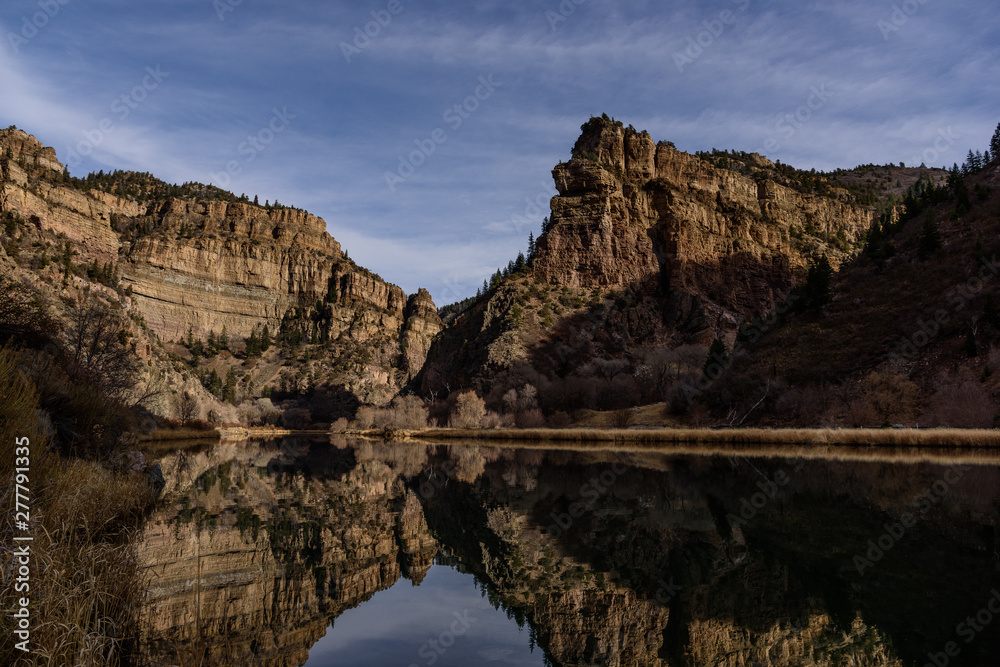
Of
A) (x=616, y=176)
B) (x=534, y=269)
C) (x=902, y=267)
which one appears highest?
(x=616, y=176)

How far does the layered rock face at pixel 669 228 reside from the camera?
115 m

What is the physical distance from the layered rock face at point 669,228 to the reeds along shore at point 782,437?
178 ft

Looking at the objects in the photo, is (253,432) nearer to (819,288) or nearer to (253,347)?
(253,347)

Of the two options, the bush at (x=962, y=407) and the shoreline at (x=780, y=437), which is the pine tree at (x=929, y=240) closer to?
the bush at (x=962, y=407)

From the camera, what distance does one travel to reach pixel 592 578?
1052 centimetres

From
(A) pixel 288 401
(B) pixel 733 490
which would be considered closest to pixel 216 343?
(A) pixel 288 401

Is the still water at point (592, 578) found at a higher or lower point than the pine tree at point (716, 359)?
lower

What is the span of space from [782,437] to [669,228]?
8148 cm

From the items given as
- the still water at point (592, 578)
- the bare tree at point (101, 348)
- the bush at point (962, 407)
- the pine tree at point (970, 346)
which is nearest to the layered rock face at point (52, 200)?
the bare tree at point (101, 348)

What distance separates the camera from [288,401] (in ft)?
521

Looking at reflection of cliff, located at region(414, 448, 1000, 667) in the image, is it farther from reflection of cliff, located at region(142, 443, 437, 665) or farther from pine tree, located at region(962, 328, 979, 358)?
pine tree, located at region(962, 328, 979, 358)

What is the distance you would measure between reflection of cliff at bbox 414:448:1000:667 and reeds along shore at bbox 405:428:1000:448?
16.7 m

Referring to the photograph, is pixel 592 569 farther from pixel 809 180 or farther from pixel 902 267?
pixel 809 180

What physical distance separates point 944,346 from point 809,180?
127m
